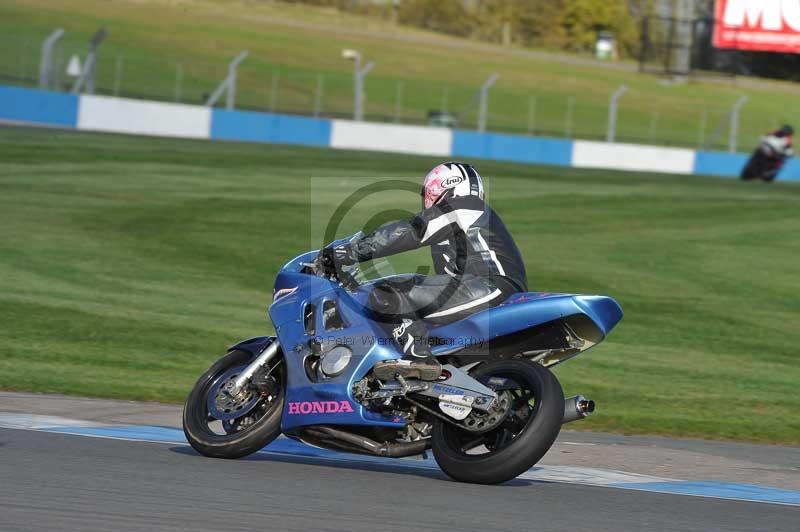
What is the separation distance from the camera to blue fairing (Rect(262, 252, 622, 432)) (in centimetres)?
673

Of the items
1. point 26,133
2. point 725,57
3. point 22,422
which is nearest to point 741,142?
point 725,57

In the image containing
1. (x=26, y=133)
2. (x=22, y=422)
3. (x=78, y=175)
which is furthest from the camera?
(x=26, y=133)

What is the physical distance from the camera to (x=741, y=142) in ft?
177

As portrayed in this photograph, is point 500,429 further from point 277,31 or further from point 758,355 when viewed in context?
point 277,31

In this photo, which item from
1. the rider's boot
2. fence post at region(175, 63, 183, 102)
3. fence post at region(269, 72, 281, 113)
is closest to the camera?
the rider's boot

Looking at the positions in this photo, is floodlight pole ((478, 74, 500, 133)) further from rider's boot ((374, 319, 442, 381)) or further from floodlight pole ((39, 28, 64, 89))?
rider's boot ((374, 319, 442, 381))

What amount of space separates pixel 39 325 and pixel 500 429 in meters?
6.25

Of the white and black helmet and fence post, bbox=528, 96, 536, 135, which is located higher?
the white and black helmet

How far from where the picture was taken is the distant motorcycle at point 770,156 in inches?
1247

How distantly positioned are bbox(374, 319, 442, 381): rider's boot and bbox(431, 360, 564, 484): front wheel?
9.1 inches

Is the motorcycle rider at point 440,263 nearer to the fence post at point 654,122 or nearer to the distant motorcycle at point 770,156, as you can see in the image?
the distant motorcycle at point 770,156

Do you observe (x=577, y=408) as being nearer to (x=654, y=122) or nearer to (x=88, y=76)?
(x=88, y=76)

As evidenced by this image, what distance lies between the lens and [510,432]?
22.1ft

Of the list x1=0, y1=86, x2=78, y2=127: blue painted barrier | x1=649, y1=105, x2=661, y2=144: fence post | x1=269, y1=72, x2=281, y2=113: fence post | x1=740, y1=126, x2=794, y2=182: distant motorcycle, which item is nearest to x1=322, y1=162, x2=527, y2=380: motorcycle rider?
x1=740, y1=126, x2=794, y2=182: distant motorcycle
